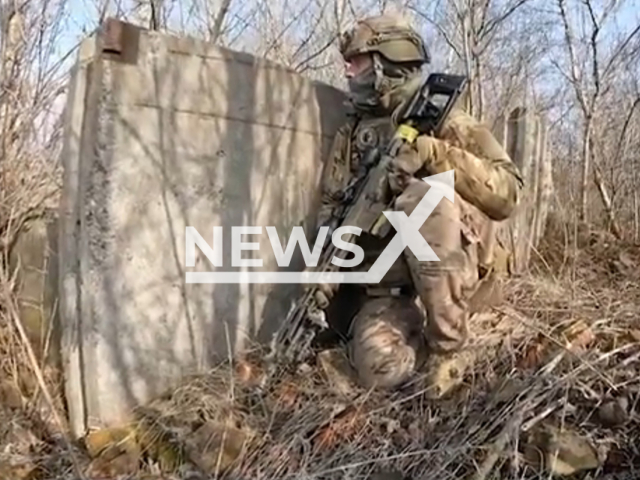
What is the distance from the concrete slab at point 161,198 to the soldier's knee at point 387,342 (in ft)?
1.71

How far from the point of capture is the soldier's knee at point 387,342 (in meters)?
2.85

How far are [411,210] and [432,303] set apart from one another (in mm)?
351

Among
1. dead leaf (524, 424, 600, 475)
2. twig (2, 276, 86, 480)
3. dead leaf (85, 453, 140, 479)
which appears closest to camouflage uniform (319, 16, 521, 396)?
dead leaf (524, 424, 600, 475)

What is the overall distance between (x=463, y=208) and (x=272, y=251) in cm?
89

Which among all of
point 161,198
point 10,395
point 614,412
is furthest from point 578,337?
point 10,395

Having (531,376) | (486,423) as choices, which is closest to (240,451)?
(486,423)

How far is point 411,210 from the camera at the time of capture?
2867 millimetres

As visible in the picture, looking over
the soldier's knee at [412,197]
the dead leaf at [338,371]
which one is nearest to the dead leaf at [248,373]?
the dead leaf at [338,371]

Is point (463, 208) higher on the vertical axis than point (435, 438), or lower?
higher

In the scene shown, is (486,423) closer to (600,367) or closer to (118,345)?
Answer: (600,367)

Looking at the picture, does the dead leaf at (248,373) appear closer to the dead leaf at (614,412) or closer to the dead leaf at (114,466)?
the dead leaf at (114,466)

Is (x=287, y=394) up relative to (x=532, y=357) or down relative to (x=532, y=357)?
down

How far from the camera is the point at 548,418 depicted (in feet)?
7.75

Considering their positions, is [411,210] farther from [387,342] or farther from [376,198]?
[387,342]
